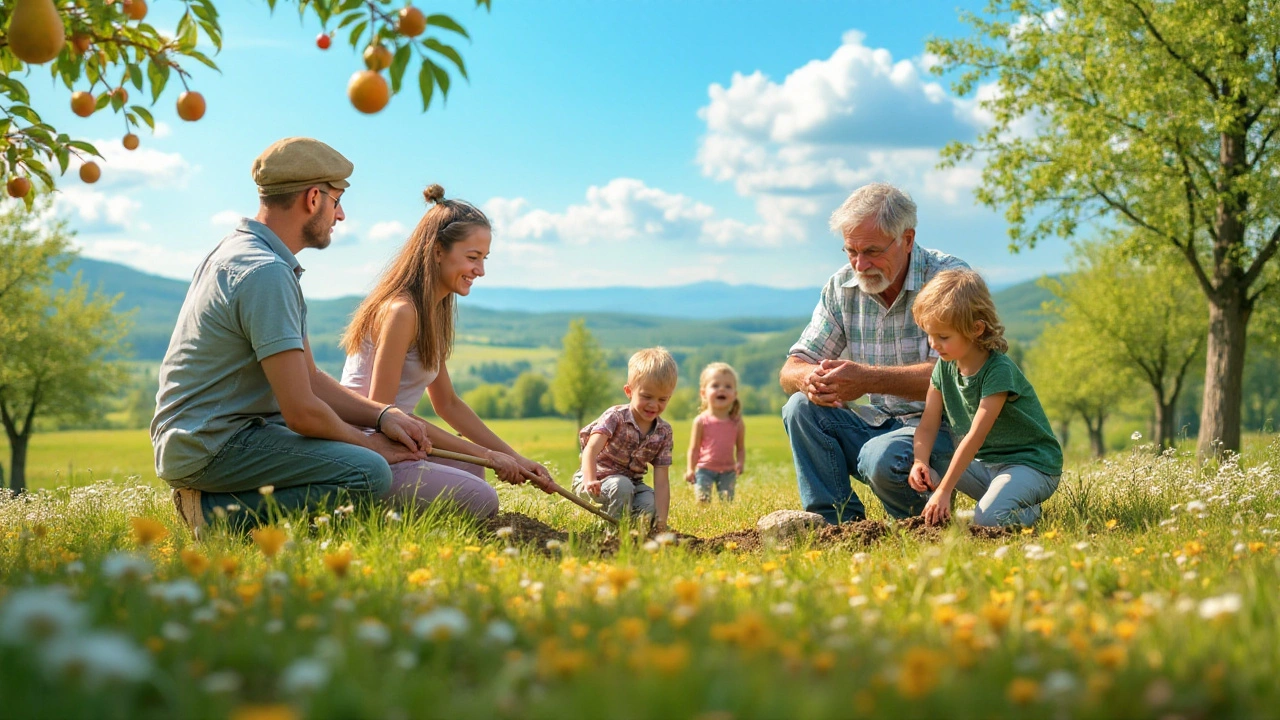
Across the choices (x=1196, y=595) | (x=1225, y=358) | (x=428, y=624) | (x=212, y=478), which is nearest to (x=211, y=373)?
(x=212, y=478)

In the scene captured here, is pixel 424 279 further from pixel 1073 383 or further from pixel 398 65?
pixel 1073 383

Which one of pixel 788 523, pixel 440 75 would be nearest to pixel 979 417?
pixel 788 523

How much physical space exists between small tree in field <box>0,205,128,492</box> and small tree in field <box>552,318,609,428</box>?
1078 inches

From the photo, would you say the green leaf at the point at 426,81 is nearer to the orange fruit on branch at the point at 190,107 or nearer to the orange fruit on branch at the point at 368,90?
the orange fruit on branch at the point at 368,90

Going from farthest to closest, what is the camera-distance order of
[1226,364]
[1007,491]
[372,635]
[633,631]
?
[1226,364] → [1007,491] → [633,631] → [372,635]

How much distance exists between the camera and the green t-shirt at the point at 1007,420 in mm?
5445

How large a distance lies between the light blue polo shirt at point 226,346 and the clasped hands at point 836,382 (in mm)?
3079

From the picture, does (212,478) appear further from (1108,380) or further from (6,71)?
(1108,380)

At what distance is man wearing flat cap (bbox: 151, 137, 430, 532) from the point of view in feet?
15.7

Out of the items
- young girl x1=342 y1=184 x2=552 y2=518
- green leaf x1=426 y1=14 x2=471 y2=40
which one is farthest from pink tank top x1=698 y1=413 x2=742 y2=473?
green leaf x1=426 y1=14 x2=471 y2=40

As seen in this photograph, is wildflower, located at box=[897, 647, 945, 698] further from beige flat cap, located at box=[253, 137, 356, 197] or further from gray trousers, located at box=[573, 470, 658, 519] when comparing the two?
gray trousers, located at box=[573, 470, 658, 519]

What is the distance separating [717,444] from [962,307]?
629 cm

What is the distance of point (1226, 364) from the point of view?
48.7 feet

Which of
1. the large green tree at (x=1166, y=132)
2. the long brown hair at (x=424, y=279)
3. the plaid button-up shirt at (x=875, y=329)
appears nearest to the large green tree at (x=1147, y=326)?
the large green tree at (x=1166, y=132)
